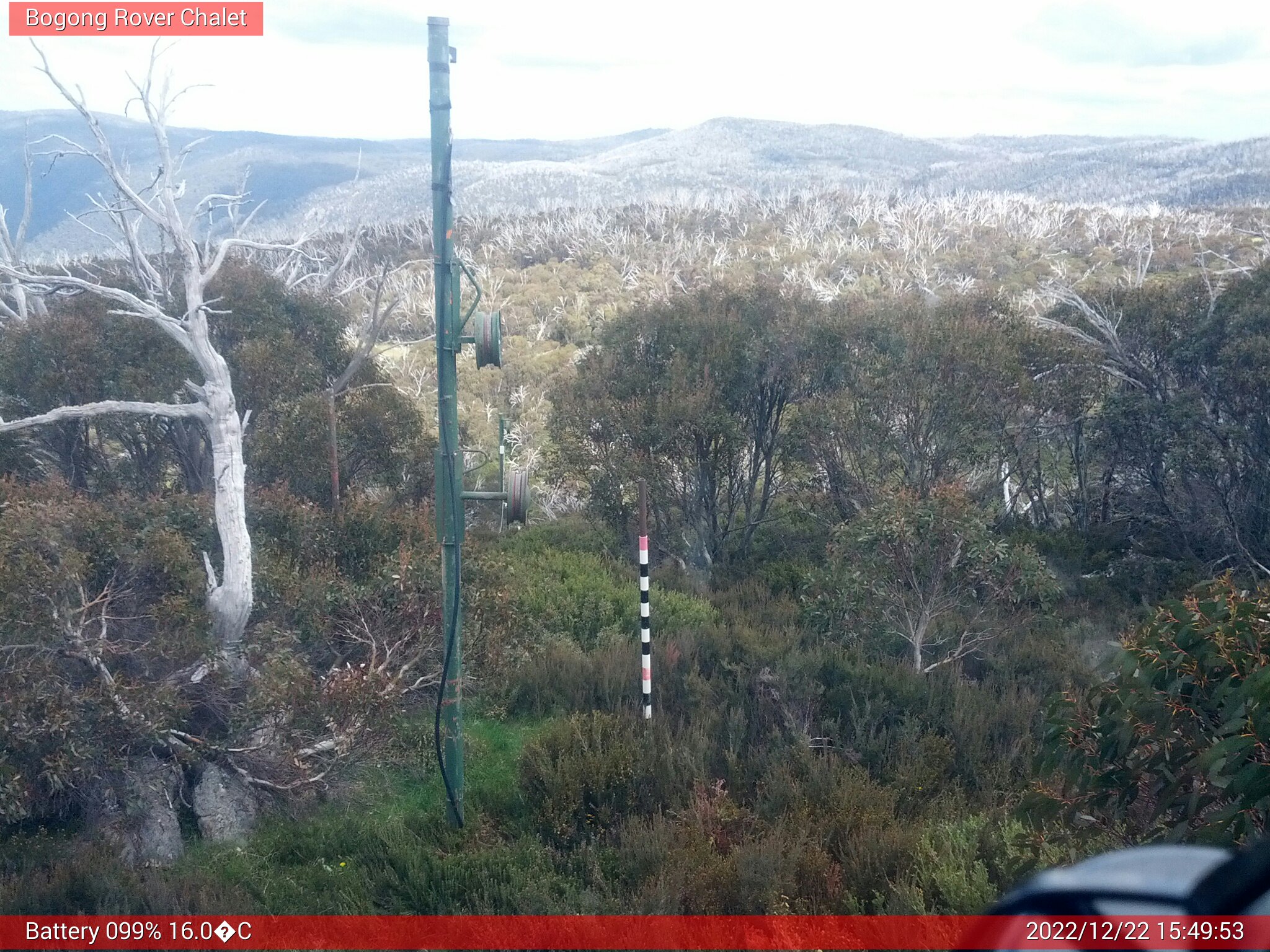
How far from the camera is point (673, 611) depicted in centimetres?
981

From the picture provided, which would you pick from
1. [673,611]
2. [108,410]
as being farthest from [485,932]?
[673,611]

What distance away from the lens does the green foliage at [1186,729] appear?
9.94 ft

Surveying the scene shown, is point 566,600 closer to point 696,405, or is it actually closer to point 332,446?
point 332,446

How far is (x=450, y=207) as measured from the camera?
5258 millimetres

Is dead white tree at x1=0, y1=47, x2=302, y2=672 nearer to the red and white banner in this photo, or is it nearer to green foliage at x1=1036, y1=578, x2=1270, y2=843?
the red and white banner

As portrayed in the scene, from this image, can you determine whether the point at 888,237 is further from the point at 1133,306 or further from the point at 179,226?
the point at 179,226

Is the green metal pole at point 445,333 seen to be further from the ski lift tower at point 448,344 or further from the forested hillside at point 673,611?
the forested hillside at point 673,611

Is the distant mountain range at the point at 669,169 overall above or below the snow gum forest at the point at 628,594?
above

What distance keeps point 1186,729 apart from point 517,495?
3291mm

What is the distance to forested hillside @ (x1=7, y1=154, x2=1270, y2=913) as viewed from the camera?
183 inches

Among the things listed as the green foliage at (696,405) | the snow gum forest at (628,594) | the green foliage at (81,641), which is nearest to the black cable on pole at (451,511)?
the snow gum forest at (628,594)

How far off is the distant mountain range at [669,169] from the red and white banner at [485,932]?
15.3m

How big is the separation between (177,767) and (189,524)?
2.50 meters

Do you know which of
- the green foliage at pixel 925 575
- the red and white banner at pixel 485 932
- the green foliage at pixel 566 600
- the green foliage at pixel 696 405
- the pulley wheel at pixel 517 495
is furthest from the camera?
the green foliage at pixel 696 405
